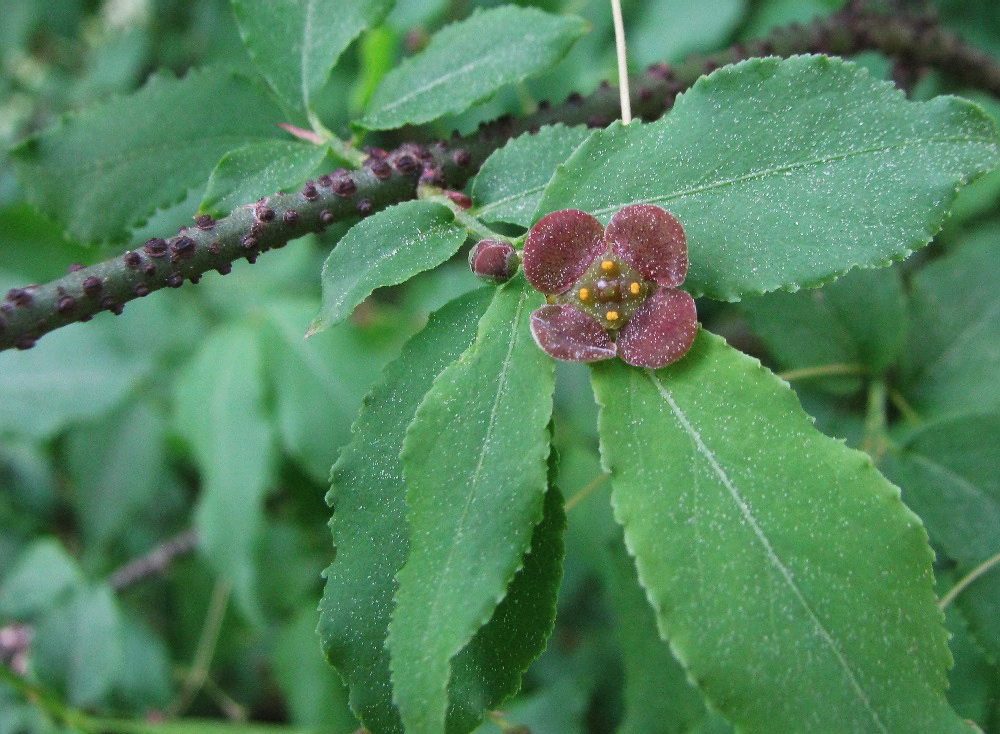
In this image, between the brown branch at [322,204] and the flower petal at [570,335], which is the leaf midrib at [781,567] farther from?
the brown branch at [322,204]

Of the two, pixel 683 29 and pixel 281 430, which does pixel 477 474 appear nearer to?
pixel 281 430

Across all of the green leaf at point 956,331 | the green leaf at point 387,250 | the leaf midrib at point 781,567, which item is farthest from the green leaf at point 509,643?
the green leaf at point 956,331

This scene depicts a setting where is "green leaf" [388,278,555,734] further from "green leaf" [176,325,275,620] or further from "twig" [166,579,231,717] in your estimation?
"twig" [166,579,231,717]

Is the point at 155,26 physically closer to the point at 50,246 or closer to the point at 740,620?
the point at 50,246

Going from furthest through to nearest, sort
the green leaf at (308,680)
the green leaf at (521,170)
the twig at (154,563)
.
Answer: the twig at (154,563) → the green leaf at (308,680) → the green leaf at (521,170)

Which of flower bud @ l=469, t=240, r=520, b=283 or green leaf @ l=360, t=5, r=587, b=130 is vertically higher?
green leaf @ l=360, t=5, r=587, b=130

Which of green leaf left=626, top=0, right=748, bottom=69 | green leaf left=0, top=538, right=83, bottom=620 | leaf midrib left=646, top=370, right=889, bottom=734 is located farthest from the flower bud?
green leaf left=0, top=538, right=83, bottom=620
